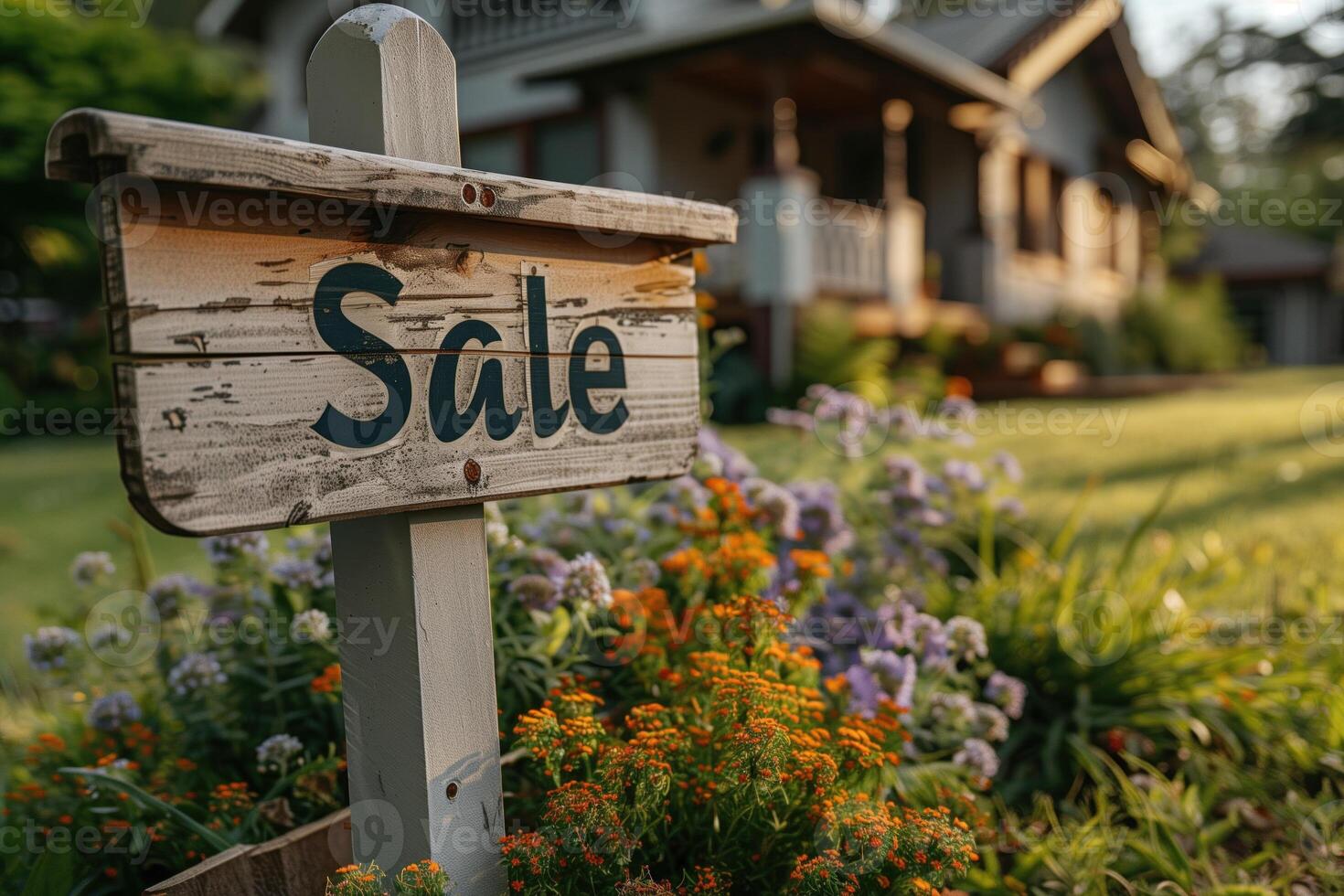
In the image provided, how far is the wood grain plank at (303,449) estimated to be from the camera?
1.23m

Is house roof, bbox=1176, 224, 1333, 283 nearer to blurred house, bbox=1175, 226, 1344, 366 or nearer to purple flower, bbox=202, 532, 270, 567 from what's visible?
blurred house, bbox=1175, 226, 1344, 366

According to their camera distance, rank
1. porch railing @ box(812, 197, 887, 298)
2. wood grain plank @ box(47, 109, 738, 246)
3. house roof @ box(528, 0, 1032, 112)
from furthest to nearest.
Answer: porch railing @ box(812, 197, 887, 298) → house roof @ box(528, 0, 1032, 112) → wood grain plank @ box(47, 109, 738, 246)

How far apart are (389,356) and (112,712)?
1.36 m

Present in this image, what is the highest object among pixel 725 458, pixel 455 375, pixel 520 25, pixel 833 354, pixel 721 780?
pixel 520 25

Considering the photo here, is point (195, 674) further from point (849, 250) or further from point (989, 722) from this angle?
point (849, 250)

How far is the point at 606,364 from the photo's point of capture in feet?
5.81

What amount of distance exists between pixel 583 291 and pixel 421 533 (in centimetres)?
50

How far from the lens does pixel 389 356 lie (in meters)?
1.44
